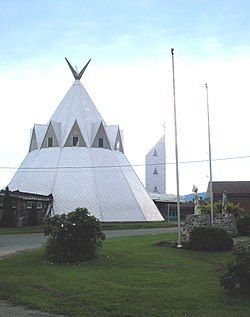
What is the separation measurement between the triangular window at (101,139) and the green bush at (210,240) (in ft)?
127

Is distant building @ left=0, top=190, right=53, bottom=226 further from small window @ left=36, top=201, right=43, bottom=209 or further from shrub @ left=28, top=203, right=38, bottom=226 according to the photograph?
shrub @ left=28, top=203, right=38, bottom=226

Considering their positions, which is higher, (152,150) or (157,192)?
(152,150)

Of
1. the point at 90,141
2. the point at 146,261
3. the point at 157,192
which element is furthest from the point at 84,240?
the point at 157,192

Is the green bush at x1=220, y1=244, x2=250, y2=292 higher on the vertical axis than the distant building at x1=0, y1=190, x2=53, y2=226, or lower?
lower

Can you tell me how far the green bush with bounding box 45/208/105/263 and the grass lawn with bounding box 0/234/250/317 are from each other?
50 cm

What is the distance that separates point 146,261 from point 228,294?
17.7ft

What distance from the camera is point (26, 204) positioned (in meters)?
48.5

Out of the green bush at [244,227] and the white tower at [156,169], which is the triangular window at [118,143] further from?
the white tower at [156,169]

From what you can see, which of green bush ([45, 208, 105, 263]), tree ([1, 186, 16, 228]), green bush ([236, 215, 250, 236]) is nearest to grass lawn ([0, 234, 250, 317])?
green bush ([45, 208, 105, 263])

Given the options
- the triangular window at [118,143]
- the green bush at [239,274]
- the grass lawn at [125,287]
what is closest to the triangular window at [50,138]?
the triangular window at [118,143]

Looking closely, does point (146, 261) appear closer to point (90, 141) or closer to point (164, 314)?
point (164, 314)

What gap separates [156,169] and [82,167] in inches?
1647

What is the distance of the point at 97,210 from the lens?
163ft

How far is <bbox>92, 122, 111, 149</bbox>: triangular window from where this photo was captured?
186 ft
